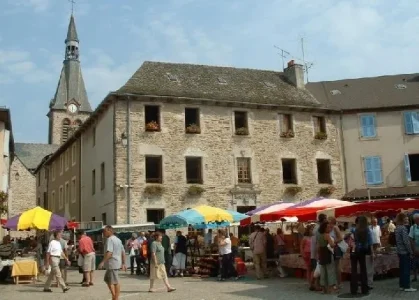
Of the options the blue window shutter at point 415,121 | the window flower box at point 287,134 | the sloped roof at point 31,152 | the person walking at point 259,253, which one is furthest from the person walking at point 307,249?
the sloped roof at point 31,152

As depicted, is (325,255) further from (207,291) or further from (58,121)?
Result: (58,121)

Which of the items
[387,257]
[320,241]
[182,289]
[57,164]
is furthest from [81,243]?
[57,164]

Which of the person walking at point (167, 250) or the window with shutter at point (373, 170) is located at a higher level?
the window with shutter at point (373, 170)

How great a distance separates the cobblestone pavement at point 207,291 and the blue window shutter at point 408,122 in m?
17.0

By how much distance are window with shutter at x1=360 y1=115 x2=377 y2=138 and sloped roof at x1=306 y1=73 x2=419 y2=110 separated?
601mm

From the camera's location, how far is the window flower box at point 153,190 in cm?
2420

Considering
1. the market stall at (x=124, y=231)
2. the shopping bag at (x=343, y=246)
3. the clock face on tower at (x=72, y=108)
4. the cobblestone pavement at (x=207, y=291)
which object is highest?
the clock face on tower at (x=72, y=108)

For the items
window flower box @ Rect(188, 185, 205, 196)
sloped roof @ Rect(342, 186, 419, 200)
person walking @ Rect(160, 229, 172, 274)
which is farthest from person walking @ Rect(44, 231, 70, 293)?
sloped roof @ Rect(342, 186, 419, 200)

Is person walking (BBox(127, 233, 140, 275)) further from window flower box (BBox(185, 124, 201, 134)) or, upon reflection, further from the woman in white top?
window flower box (BBox(185, 124, 201, 134))

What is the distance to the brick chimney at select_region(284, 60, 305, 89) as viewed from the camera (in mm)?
30031

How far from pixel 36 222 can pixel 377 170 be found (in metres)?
18.8

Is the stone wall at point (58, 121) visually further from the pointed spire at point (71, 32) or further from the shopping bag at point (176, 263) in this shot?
the shopping bag at point (176, 263)

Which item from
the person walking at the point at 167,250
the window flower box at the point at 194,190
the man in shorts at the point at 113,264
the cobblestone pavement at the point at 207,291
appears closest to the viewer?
the man in shorts at the point at 113,264

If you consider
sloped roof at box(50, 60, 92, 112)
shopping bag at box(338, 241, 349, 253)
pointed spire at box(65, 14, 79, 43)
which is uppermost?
pointed spire at box(65, 14, 79, 43)
